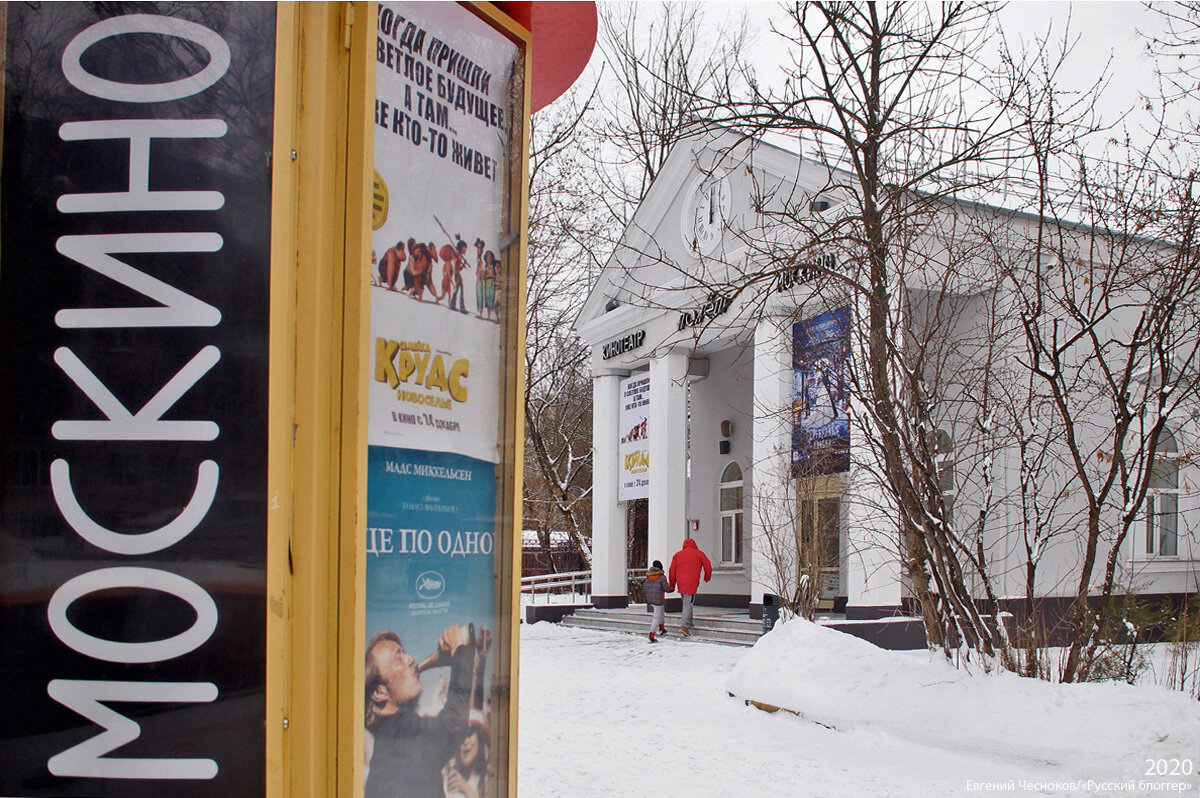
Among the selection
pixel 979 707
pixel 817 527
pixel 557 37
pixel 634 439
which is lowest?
pixel 979 707

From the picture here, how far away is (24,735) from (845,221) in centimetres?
702

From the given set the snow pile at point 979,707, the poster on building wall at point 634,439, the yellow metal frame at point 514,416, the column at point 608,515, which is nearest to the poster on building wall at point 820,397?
the snow pile at point 979,707

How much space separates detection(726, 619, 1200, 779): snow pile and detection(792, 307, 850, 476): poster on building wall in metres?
2.04

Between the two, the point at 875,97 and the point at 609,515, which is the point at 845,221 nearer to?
the point at 875,97

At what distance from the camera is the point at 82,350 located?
2.28m

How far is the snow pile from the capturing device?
6625 mm

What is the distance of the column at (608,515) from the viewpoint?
21.2 meters

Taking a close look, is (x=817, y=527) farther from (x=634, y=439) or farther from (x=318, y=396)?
(x=318, y=396)

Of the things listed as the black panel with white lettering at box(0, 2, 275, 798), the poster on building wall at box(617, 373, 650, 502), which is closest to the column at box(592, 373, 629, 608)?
the poster on building wall at box(617, 373, 650, 502)

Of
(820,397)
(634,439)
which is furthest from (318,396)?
(634,439)

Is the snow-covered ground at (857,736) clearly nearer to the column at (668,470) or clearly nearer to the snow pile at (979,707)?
the snow pile at (979,707)

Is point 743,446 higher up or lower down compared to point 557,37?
lower down

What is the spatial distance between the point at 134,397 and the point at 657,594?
49.5 ft

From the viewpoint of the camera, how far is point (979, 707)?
24.5ft
